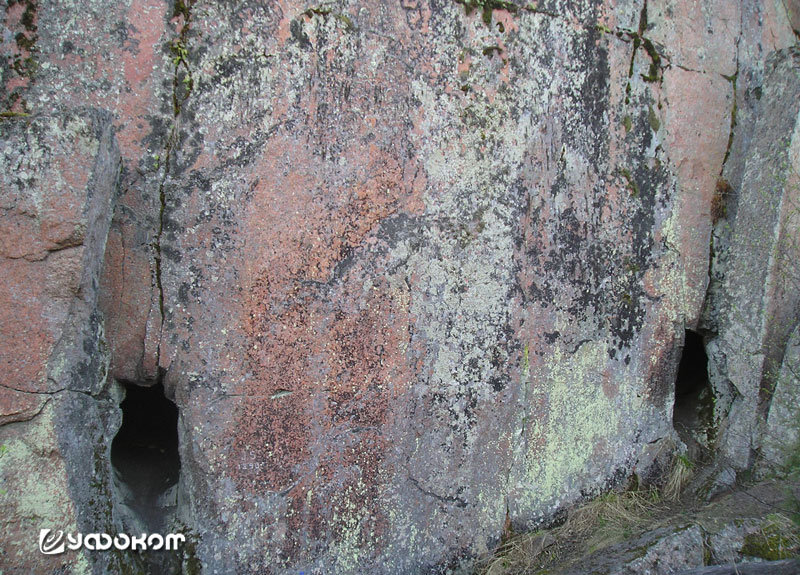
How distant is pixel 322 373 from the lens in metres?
2.14

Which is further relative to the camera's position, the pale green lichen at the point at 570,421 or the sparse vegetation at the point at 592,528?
the pale green lichen at the point at 570,421

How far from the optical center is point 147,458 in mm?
2328

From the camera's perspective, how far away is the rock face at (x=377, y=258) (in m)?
1.79

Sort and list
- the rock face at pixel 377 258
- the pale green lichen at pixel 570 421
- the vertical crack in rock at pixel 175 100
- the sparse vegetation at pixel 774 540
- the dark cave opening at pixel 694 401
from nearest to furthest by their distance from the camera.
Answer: the rock face at pixel 377 258 → the vertical crack in rock at pixel 175 100 → the sparse vegetation at pixel 774 540 → the pale green lichen at pixel 570 421 → the dark cave opening at pixel 694 401

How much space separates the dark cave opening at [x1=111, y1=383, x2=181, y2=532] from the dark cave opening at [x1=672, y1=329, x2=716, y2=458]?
2298 millimetres

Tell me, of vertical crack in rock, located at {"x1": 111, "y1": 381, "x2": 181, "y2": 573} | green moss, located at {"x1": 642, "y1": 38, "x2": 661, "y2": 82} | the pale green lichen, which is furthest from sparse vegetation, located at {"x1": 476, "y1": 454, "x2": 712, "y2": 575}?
green moss, located at {"x1": 642, "y1": 38, "x2": 661, "y2": 82}

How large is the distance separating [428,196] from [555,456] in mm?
1200

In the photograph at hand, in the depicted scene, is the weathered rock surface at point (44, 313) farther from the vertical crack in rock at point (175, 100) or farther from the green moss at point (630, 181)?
the green moss at point (630, 181)

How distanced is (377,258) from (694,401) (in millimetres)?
1834

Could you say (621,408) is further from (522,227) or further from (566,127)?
(566,127)

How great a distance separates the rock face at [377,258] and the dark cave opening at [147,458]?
0.03 m

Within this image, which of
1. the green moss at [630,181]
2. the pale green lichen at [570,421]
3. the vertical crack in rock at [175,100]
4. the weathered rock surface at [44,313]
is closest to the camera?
the weathered rock surface at [44,313]

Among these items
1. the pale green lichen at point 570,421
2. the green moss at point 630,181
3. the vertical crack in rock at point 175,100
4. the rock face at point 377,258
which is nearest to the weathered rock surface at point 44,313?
the rock face at point 377,258

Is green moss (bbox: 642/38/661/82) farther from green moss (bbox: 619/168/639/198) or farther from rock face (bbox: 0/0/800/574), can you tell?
green moss (bbox: 619/168/639/198)
